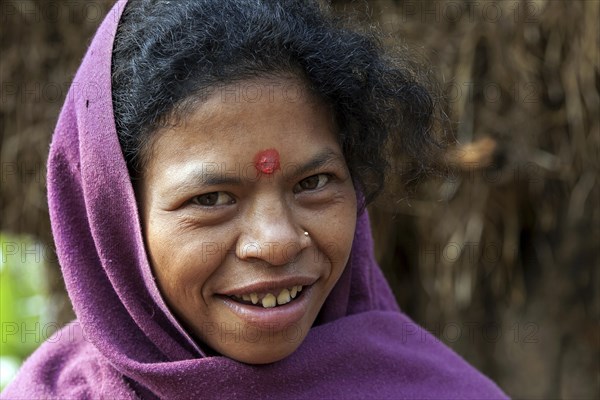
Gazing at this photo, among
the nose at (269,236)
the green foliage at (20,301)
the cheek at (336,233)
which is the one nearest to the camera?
the nose at (269,236)

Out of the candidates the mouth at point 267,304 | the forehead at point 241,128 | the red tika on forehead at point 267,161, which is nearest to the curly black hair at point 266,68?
the forehead at point 241,128

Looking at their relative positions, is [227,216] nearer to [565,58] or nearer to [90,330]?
[90,330]

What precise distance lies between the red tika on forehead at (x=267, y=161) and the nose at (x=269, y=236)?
0.06 m

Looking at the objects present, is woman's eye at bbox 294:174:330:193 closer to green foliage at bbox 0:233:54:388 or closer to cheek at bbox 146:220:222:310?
cheek at bbox 146:220:222:310

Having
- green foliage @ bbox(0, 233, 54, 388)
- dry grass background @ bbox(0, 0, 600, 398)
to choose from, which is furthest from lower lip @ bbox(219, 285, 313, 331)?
green foliage @ bbox(0, 233, 54, 388)

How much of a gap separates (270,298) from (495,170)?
1348mm

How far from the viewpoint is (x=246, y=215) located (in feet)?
4.94

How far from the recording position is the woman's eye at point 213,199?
152 centimetres

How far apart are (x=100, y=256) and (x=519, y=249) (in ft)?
5.40

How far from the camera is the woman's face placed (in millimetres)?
1481

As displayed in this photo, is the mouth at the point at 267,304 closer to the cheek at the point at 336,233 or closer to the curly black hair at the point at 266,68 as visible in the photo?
the cheek at the point at 336,233

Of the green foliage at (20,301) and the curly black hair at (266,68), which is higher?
the curly black hair at (266,68)

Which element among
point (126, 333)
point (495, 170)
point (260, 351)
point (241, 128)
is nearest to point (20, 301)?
point (495, 170)

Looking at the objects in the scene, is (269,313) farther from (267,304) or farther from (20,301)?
(20,301)
